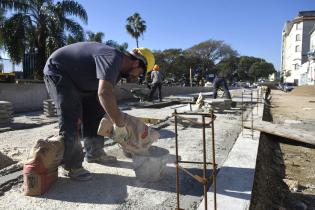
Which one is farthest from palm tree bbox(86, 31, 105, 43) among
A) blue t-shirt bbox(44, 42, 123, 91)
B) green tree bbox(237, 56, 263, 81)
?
green tree bbox(237, 56, 263, 81)

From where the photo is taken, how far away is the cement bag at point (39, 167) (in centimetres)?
329

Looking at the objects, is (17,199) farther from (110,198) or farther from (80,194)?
(110,198)

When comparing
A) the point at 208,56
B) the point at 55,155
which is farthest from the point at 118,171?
the point at 208,56

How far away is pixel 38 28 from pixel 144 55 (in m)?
13.6

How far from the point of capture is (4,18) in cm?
1545

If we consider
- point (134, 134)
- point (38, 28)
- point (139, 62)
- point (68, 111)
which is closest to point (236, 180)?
point (134, 134)

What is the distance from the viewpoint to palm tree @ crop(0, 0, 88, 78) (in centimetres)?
1538

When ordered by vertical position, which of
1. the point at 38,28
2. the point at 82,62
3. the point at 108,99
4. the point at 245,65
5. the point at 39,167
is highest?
the point at 245,65

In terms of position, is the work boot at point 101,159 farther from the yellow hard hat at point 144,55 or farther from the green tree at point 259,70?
the green tree at point 259,70

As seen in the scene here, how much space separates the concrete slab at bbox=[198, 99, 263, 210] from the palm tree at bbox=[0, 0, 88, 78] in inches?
496

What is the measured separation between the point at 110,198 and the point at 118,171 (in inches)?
32.3

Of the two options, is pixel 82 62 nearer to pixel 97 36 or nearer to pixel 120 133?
pixel 120 133

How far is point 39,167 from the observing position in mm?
3301

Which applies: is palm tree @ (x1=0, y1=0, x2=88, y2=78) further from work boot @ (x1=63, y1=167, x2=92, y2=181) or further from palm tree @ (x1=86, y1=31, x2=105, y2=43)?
palm tree @ (x1=86, y1=31, x2=105, y2=43)
